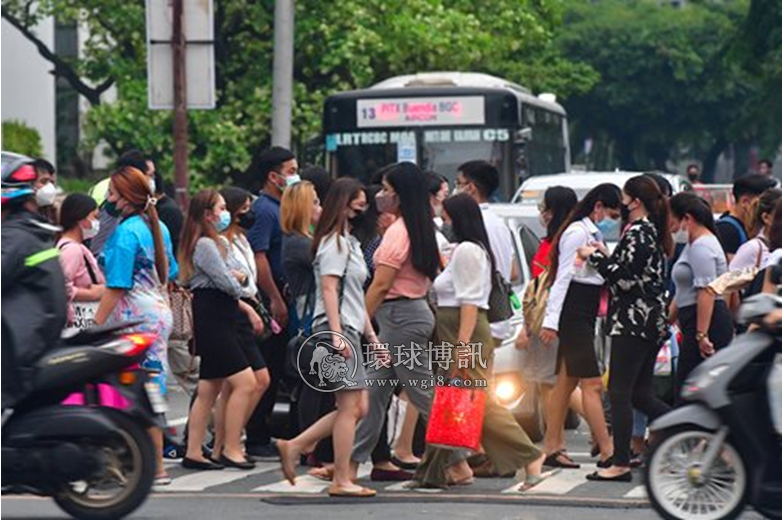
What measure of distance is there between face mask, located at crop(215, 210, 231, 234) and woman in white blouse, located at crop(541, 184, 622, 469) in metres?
1.95

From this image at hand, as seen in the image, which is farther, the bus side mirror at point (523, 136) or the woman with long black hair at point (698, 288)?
the bus side mirror at point (523, 136)

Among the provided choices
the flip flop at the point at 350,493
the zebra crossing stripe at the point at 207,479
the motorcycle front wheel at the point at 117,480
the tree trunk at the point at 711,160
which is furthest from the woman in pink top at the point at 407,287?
the tree trunk at the point at 711,160

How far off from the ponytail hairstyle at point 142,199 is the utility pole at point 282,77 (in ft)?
41.1

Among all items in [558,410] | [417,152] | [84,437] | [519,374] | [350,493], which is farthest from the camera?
[417,152]

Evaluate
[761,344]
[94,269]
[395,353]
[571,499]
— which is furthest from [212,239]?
[761,344]

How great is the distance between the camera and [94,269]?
1251cm

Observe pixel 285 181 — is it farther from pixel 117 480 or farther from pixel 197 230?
pixel 117 480

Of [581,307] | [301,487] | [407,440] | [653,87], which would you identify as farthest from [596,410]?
[653,87]

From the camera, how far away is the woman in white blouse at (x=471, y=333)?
11.3 m

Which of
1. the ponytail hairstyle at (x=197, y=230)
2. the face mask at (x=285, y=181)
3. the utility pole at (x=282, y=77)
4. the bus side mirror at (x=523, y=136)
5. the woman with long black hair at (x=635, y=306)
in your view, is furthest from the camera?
the bus side mirror at (x=523, y=136)

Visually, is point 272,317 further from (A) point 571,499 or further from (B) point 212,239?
(A) point 571,499

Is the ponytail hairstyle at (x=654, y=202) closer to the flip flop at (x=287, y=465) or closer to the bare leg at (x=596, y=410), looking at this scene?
the bare leg at (x=596, y=410)

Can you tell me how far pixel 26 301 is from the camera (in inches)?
357

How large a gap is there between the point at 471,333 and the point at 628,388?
112 centimetres
